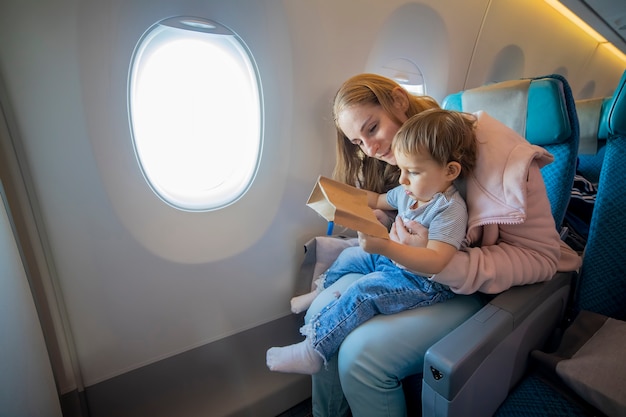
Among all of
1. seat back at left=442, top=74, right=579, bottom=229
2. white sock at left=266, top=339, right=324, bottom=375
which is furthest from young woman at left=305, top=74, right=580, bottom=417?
seat back at left=442, top=74, right=579, bottom=229

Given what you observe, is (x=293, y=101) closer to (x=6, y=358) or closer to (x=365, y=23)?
(x=365, y=23)

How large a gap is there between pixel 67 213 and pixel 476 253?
1323mm

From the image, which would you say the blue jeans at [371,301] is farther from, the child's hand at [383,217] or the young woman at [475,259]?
the child's hand at [383,217]

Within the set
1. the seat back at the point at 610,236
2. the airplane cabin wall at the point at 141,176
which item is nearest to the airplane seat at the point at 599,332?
the seat back at the point at 610,236

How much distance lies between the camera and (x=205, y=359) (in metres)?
1.43

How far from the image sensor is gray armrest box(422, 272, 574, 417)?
2.21 ft

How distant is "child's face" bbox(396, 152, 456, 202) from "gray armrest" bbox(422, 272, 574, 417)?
0.37 m

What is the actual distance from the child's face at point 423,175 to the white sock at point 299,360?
629 millimetres

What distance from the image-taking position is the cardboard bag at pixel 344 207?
0.65 m

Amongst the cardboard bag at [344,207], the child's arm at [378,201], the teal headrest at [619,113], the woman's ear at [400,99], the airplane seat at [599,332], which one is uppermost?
the woman's ear at [400,99]

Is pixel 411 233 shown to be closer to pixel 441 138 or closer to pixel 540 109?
pixel 441 138

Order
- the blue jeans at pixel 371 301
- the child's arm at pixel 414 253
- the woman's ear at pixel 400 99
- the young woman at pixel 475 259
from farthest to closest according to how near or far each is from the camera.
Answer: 1. the woman's ear at pixel 400 99
2. the blue jeans at pixel 371 301
3. the young woman at pixel 475 259
4. the child's arm at pixel 414 253

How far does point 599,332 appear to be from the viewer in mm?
875

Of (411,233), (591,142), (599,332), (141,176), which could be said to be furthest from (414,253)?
(591,142)
